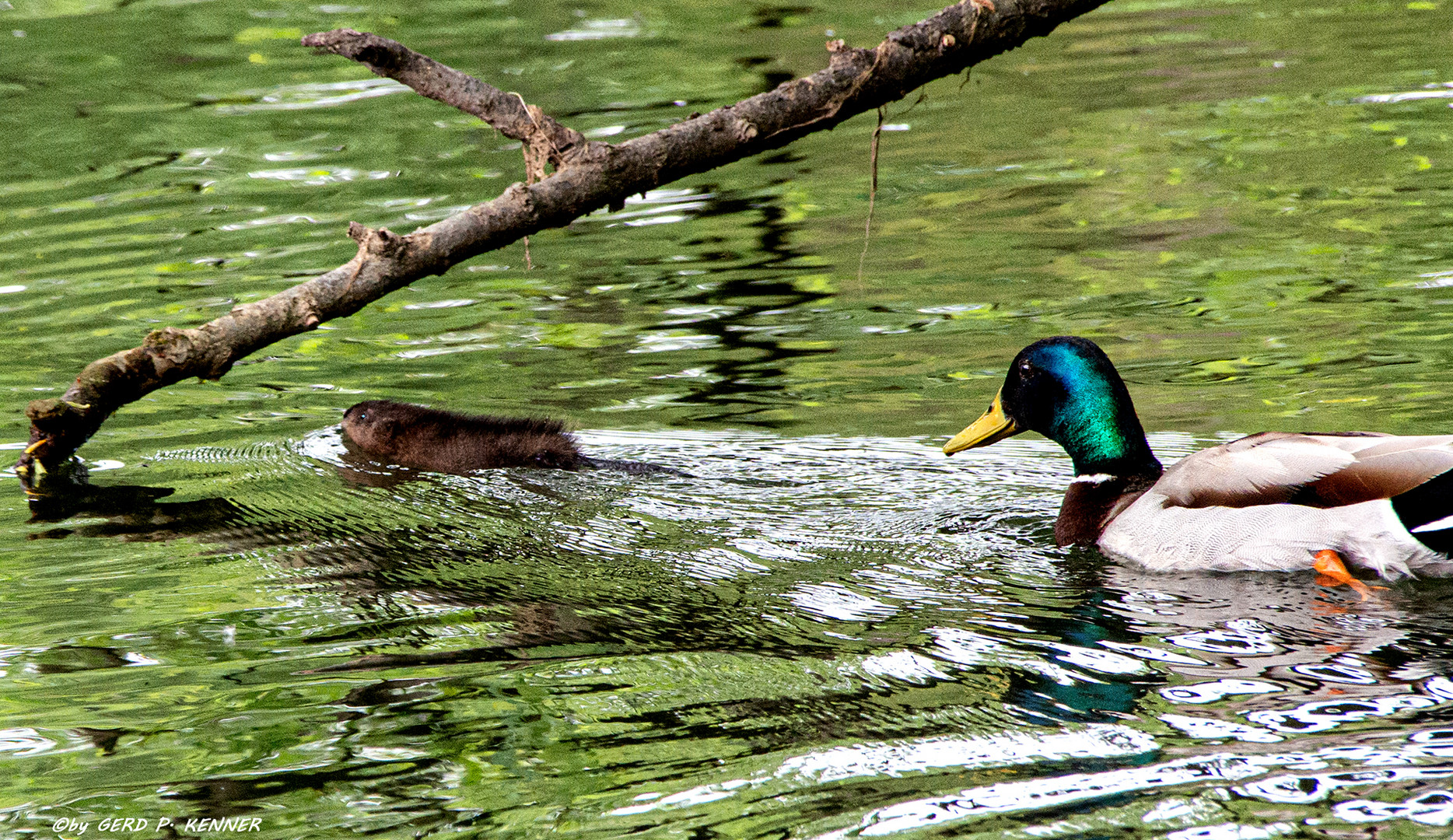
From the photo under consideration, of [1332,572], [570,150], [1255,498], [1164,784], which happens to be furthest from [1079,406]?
[1164,784]

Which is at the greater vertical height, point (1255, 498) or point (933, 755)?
point (1255, 498)

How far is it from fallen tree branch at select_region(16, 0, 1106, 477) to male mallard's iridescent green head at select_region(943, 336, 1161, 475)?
1.18 meters

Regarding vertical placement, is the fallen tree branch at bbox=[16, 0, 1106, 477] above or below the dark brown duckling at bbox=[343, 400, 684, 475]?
above

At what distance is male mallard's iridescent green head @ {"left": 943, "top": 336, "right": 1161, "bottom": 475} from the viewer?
6.24 meters

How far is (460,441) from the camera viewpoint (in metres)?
7.34

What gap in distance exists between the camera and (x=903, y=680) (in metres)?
4.55

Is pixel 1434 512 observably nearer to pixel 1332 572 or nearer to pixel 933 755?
pixel 1332 572

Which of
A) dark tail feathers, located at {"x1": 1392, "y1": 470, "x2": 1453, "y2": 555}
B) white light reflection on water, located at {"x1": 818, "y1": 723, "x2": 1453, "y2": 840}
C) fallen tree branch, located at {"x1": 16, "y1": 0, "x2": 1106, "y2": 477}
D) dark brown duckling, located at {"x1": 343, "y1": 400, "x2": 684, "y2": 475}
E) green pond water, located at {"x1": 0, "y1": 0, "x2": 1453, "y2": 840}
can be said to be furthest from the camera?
dark brown duckling, located at {"x1": 343, "y1": 400, "x2": 684, "y2": 475}

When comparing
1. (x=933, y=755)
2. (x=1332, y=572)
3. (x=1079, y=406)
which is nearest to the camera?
(x=933, y=755)

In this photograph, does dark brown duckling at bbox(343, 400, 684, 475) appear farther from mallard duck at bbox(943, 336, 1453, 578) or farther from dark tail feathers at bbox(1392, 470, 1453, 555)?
dark tail feathers at bbox(1392, 470, 1453, 555)

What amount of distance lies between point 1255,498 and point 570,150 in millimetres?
2717

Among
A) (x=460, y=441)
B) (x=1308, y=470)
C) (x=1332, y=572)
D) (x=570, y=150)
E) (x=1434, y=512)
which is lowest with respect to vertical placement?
(x=1332, y=572)

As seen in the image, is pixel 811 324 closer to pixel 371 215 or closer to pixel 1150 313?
pixel 1150 313

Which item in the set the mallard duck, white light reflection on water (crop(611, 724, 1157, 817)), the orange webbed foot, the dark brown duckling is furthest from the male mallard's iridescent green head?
white light reflection on water (crop(611, 724, 1157, 817))
